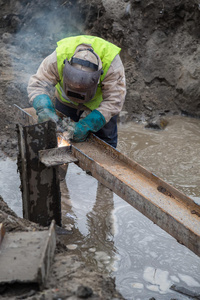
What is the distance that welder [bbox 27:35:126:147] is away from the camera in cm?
386

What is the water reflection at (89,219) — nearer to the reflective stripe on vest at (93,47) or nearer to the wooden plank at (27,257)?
the wooden plank at (27,257)

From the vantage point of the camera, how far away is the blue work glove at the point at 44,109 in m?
4.07

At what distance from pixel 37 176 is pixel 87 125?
852mm

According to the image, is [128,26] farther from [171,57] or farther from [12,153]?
[12,153]

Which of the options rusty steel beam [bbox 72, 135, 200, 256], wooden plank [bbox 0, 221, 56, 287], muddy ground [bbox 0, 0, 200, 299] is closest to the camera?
wooden plank [bbox 0, 221, 56, 287]

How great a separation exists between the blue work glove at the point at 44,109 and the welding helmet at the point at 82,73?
0.97ft

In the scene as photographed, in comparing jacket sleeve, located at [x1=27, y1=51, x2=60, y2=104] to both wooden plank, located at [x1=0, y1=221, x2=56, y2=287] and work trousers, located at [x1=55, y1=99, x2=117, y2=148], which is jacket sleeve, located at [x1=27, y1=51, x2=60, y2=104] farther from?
wooden plank, located at [x1=0, y1=221, x2=56, y2=287]

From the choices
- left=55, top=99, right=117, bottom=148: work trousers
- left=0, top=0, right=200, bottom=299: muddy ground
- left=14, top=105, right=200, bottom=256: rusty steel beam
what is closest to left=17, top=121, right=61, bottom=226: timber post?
left=14, top=105, right=200, bottom=256: rusty steel beam

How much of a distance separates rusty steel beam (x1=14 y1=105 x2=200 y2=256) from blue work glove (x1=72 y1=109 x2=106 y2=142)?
10 cm

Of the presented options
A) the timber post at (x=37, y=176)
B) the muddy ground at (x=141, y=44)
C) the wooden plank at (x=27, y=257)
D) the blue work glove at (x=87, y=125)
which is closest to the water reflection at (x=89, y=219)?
the timber post at (x=37, y=176)

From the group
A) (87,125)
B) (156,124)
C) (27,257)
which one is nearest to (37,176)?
(87,125)

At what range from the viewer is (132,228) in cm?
458

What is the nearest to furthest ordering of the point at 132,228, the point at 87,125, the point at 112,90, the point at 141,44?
1. the point at 87,125
2. the point at 112,90
3. the point at 132,228
4. the point at 141,44

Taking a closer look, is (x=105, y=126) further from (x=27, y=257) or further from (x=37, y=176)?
(x=27, y=257)
